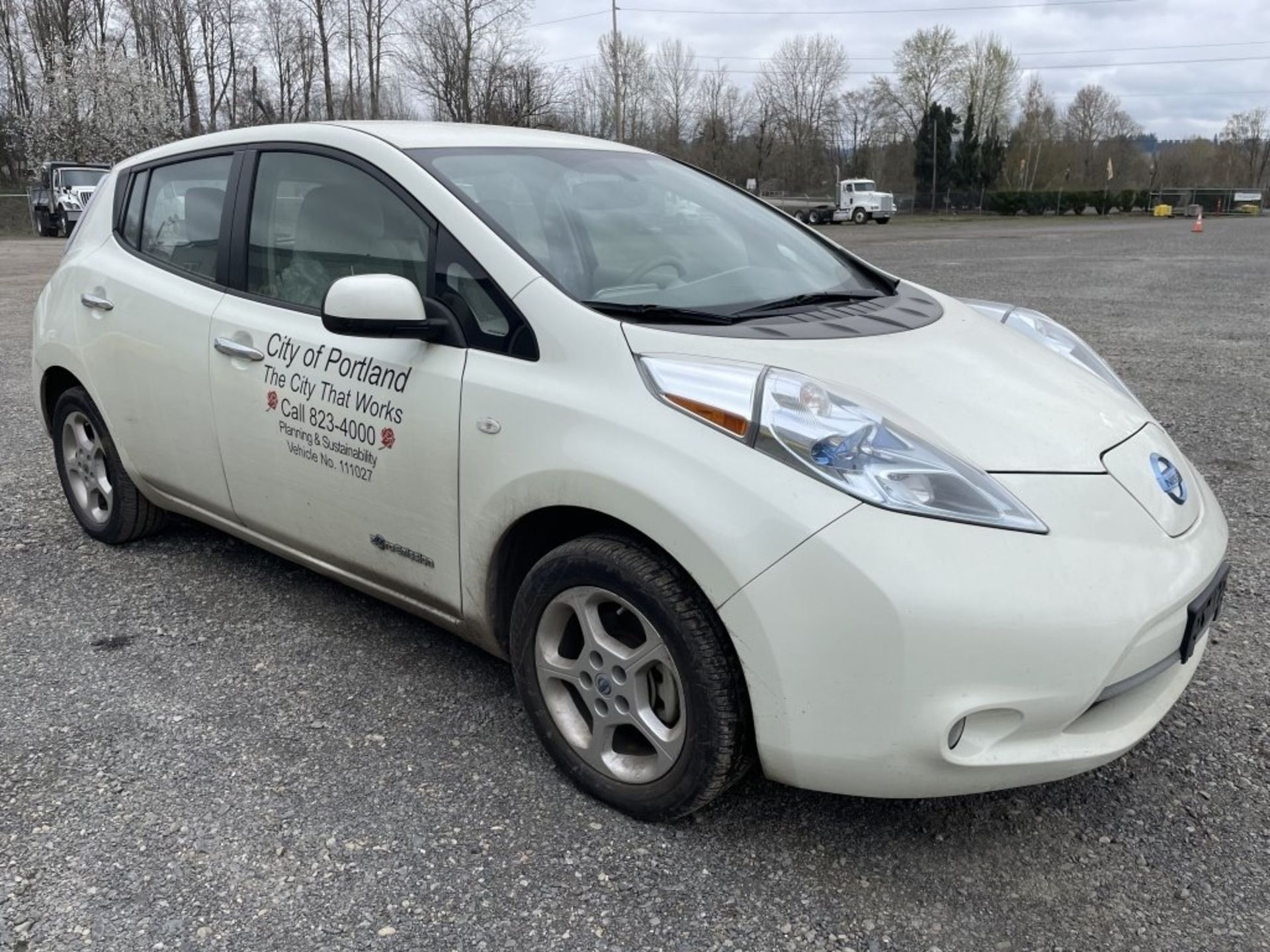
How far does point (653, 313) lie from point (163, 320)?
1934 millimetres

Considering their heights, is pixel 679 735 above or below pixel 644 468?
below

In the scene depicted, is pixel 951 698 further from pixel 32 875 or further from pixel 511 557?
pixel 32 875

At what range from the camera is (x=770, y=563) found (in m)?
2.04

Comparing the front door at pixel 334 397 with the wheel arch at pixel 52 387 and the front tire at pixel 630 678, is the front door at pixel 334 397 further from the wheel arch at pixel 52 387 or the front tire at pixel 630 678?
the wheel arch at pixel 52 387

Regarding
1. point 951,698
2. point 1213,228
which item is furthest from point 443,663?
point 1213,228

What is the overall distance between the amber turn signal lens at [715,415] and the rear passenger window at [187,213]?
1995 millimetres

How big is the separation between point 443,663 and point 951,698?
180cm

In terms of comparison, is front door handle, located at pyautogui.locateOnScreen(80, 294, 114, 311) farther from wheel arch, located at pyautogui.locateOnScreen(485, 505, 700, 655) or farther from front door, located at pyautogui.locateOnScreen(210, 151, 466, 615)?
wheel arch, located at pyautogui.locateOnScreen(485, 505, 700, 655)

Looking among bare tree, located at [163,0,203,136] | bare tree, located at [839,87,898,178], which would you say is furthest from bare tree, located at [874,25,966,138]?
bare tree, located at [163,0,203,136]

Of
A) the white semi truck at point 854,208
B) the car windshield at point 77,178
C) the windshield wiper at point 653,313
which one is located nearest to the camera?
the windshield wiper at point 653,313

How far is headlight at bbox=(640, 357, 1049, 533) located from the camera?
2059 mm

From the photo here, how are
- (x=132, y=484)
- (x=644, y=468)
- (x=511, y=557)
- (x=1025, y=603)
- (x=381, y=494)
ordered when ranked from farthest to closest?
(x=132, y=484) < (x=381, y=494) < (x=511, y=557) < (x=644, y=468) < (x=1025, y=603)

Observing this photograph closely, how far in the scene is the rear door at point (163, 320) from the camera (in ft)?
11.2

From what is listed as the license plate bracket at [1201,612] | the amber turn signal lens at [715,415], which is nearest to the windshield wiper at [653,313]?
the amber turn signal lens at [715,415]
